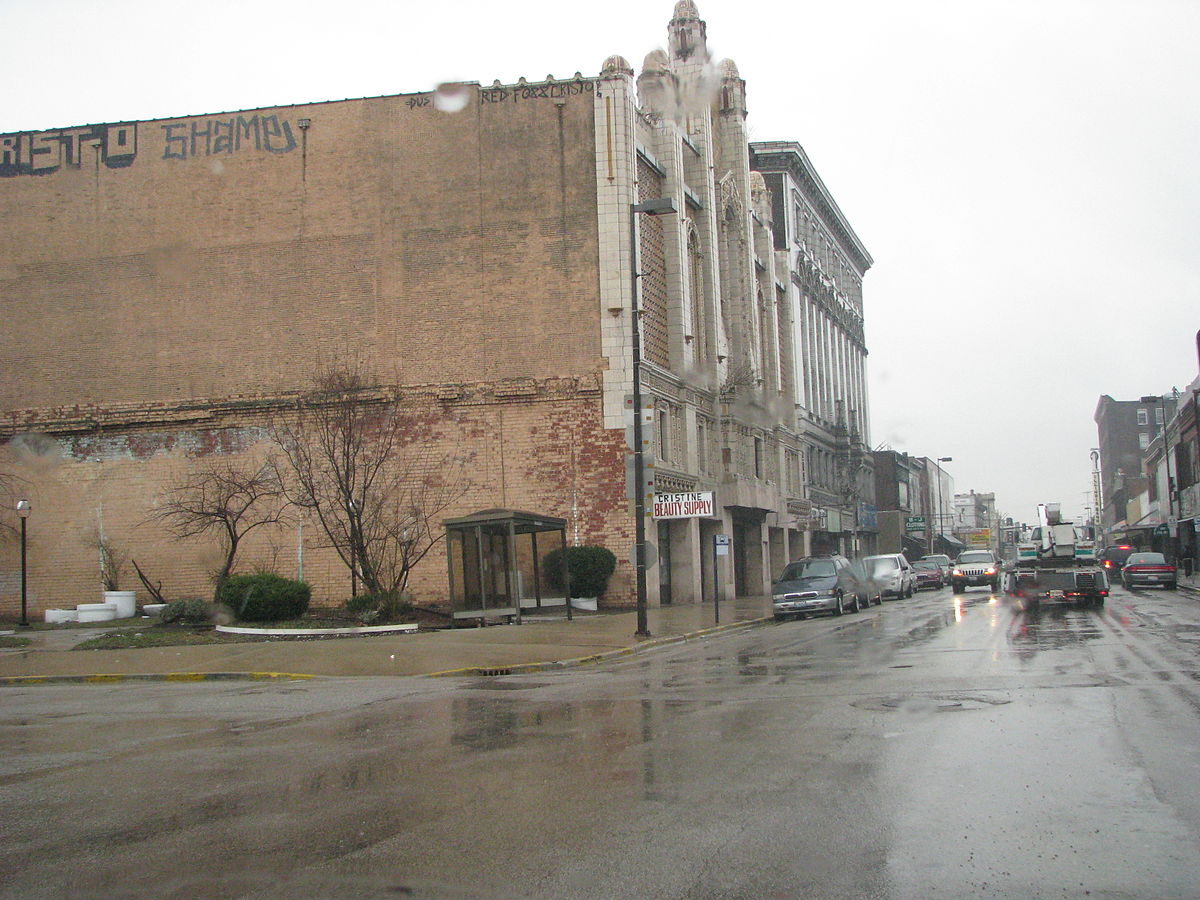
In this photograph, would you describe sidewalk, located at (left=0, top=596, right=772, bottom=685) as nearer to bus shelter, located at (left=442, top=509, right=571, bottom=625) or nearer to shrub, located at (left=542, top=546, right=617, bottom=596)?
bus shelter, located at (left=442, top=509, right=571, bottom=625)

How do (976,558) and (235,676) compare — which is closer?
(235,676)

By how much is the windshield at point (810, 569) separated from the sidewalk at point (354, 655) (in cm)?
709

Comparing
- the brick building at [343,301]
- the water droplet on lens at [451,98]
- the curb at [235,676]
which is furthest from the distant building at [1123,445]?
the curb at [235,676]

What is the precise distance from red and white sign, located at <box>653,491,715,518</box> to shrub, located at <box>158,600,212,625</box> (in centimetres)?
1114

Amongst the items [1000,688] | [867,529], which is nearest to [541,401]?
[1000,688]

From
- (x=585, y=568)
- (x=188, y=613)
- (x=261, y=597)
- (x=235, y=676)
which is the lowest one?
(x=235, y=676)

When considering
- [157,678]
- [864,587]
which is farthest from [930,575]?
[157,678]

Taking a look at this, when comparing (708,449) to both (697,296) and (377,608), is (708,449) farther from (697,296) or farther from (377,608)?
(377,608)

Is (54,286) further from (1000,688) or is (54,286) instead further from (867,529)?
(867,529)

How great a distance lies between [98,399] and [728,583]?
2384cm

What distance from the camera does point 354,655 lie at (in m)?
20.5

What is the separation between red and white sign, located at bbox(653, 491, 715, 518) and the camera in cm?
2798

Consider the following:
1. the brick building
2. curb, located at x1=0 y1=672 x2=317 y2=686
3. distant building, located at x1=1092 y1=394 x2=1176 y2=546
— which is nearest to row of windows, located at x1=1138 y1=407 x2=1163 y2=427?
distant building, located at x1=1092 y1=394 x2=1176 y2=546

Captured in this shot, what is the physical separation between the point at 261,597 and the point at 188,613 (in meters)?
2.61
